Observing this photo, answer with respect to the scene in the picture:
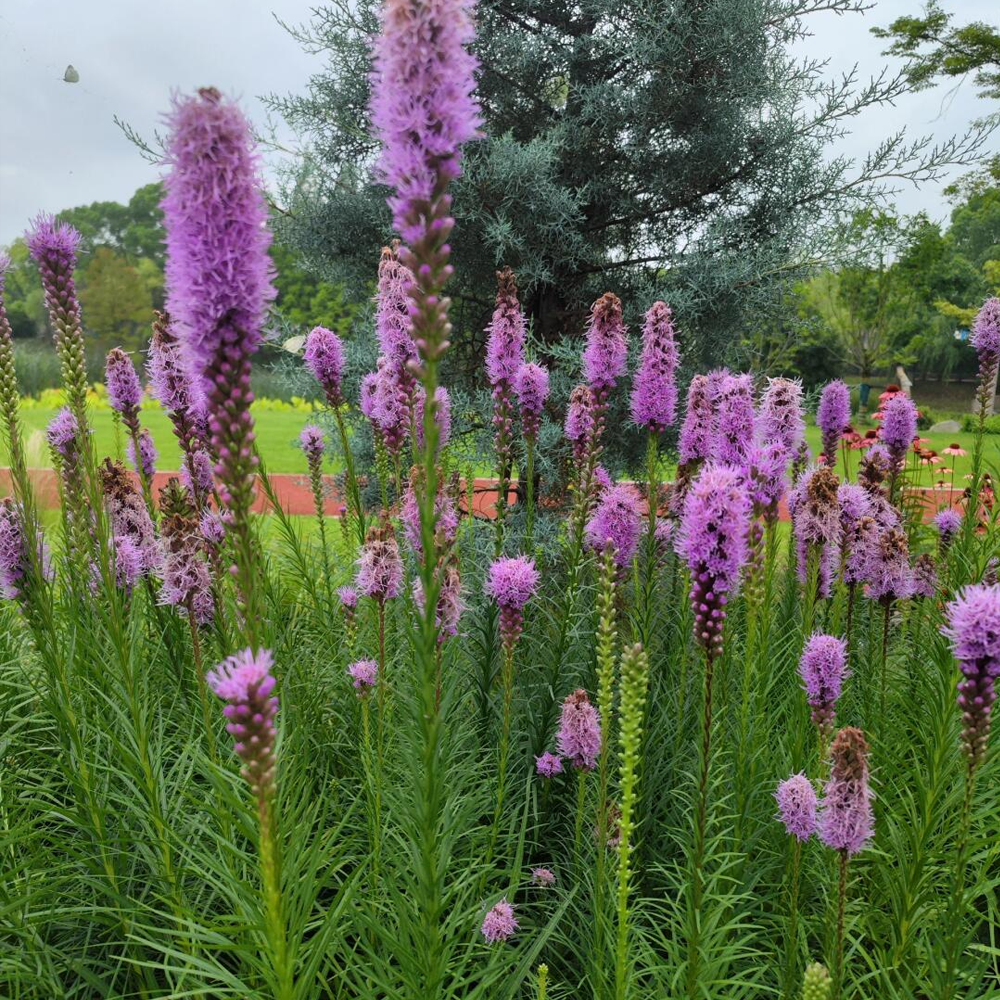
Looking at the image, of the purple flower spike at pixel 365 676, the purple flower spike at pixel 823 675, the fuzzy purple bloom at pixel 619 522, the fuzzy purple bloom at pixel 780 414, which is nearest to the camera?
the purple flower spike at pixel 823 675

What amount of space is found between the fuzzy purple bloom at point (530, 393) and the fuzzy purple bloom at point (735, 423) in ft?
3.38

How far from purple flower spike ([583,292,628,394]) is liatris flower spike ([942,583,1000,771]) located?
196 cm

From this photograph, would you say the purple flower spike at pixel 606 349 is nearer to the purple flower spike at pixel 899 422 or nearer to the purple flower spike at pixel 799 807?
the purple flower spike at pixel 799 807

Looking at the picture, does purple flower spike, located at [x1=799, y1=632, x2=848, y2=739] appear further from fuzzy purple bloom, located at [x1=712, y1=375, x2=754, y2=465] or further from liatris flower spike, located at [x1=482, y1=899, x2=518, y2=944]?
liatris flower spike, located at [x1=482, y1=899, x2=518, y2=944]

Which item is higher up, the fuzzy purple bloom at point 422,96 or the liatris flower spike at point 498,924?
the fuzzy purple bloom at point 422,96

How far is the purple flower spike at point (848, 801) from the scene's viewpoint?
1.91 meters

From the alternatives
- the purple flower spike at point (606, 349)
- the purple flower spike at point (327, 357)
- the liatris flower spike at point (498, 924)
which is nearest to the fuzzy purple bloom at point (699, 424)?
the purple flower spike at point (606, 349)

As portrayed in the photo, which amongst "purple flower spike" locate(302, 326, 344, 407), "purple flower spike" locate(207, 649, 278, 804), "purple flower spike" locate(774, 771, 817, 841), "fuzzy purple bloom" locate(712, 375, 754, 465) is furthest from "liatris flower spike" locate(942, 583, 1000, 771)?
"purple flower spike" locate(302, 326, 344, 407)

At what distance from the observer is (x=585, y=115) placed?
7.45 meters

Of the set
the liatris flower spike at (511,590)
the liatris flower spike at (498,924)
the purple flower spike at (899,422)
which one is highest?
Result: the purple flower spike at (899,422)

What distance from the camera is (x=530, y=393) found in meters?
4.00

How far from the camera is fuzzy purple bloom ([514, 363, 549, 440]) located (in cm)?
394

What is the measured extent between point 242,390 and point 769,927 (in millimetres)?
2978

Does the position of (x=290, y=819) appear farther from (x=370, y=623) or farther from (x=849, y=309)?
(x=849, y=309)
